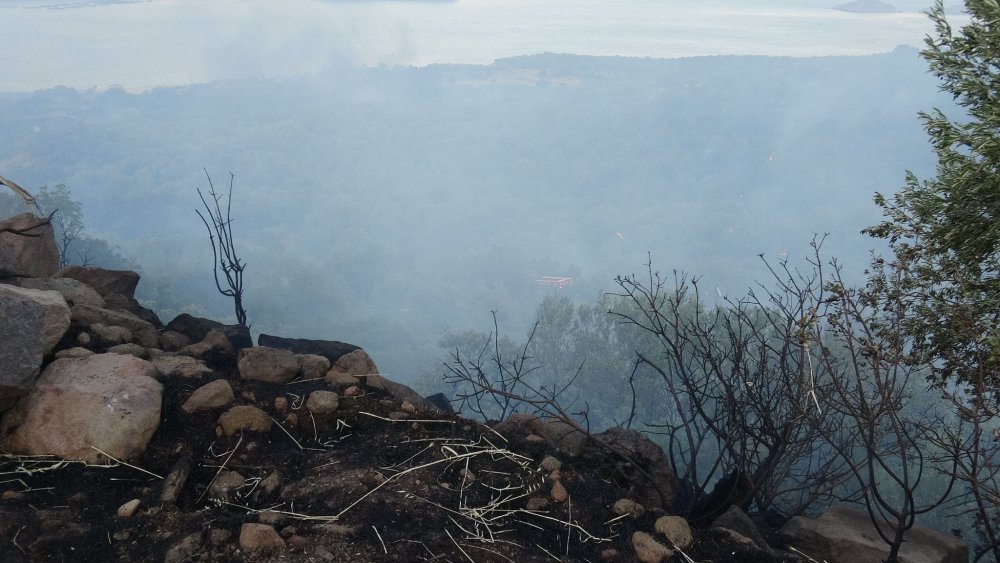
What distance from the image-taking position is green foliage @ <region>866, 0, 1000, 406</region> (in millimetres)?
4121

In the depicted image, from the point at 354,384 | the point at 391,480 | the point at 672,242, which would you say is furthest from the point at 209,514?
the point at 672,242

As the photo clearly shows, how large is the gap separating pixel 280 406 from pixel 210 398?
44 centimetres

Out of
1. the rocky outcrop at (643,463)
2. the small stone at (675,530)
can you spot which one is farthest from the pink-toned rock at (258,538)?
the rocky outcrop at (643,463)

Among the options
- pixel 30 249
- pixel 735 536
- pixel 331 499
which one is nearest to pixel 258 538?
pixel 331 499

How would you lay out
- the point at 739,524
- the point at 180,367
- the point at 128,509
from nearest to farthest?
the point at 128,509
the point at 739,524
the point at 180,367

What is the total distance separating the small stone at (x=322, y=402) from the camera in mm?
4590

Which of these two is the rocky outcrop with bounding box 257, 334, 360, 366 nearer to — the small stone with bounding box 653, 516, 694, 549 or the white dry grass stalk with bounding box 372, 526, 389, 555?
the white dry grass stalk with bounding box 372, 526, 389, 555

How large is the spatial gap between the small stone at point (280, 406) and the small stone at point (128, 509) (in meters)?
1.21

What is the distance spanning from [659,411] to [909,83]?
11608cm

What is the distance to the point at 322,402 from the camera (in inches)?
182

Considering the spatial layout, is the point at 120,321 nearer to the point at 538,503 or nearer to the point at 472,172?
the point at 538,503

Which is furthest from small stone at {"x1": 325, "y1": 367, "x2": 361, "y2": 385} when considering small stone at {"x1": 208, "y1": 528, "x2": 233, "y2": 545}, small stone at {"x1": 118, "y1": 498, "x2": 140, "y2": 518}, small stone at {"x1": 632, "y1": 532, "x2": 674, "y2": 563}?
small stone at {"x1": 632, "y1": 532, "x2": 674, "y2": 563}

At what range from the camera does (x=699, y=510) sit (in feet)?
16.8

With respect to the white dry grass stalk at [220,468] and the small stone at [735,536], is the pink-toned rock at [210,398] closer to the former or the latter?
the white dry grass stalk at [220,468]
